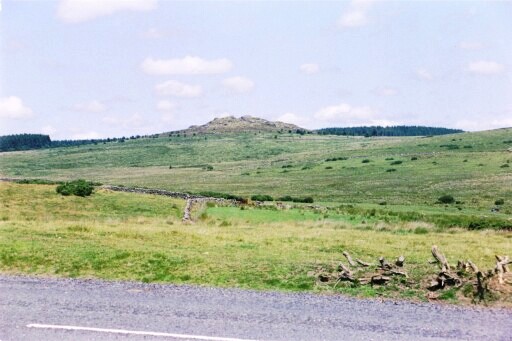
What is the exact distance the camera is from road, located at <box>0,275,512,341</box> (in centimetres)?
1116

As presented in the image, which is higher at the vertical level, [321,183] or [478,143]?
[478,143]

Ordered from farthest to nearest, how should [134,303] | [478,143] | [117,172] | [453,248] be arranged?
[117,172] < [478,143] < [453,248] < [134,303]

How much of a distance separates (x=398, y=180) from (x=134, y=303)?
308 ft

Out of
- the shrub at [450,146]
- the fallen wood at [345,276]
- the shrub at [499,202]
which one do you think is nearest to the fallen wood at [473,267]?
the fallen wood at [345,276]

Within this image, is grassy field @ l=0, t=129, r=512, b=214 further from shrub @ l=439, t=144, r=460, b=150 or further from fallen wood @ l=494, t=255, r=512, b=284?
fallen wood @ l=494, t=255, r=512, b=284

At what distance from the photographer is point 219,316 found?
1244 centimetres

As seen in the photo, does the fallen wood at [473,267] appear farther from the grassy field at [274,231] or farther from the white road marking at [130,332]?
the white road marking at [130,332]

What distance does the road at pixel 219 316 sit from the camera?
11.2 meters

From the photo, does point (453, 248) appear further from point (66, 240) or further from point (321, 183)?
point (321, 183)

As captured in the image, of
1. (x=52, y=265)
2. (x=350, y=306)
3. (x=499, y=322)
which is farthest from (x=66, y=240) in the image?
(x=499, y=322)

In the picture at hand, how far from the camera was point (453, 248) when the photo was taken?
26531mm

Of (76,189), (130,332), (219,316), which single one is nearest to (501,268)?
(219,316)

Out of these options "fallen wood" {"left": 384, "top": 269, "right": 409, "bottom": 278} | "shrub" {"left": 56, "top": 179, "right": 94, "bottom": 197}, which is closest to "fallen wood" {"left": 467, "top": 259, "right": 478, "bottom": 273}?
"fallen wood" {"left": 384, "top": 269, "right": 409, "bottom": 278}

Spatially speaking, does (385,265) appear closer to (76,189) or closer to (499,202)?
(76,189)
